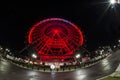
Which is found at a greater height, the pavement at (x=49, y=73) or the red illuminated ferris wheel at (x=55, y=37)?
the red illuminated ferris wheel at (x=55, y=37)

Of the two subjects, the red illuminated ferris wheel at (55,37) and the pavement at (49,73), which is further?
the red illuminated ferris wheel at (55,37)

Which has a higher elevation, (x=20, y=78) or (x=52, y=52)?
(x=52, y=52)

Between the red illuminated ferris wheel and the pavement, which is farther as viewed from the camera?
the red illuminated ferris wheel

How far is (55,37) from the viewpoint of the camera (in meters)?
84.6

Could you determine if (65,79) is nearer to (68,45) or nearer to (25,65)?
(25,65)

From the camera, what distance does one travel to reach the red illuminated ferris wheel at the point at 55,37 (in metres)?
80.9

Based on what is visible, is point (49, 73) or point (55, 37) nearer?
point (49, 73)

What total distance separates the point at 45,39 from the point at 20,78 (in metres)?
30.6

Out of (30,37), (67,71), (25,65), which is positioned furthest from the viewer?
(30,37)

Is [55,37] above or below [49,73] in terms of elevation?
above

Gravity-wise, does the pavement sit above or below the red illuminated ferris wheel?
below

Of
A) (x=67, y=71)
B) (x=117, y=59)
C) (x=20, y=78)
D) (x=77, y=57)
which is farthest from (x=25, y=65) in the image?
(x=77, y=57)

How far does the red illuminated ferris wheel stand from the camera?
8094cm

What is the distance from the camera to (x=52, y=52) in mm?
90625
